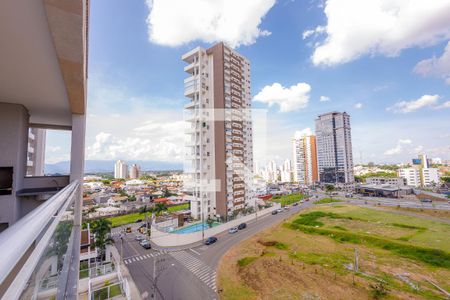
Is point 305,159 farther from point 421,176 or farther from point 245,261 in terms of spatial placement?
point 245,261

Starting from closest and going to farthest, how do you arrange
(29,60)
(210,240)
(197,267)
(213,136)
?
(29,60), (197,267), (210,240), (213,136)

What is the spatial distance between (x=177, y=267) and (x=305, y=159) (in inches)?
1993

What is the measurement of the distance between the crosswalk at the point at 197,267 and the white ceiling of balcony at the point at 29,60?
941 cm

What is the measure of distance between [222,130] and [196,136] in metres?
2.39

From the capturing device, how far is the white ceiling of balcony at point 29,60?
161cm

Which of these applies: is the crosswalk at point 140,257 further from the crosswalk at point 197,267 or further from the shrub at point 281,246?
the shrub at point 281,246

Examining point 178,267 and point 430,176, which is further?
point 430,176

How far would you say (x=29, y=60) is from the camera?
2238 millimetres

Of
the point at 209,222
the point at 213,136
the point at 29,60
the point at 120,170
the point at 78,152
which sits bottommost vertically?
the point at 209,222

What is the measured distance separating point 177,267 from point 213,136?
11.2 m

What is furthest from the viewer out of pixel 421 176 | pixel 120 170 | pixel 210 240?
pixel 120 170

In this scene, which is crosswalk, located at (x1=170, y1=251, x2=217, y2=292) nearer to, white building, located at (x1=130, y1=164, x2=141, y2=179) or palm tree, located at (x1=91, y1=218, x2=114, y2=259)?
palm tree, located at (x1=91, y1=218, x2=114, y2=259)

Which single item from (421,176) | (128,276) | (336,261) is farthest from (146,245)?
(421,176)

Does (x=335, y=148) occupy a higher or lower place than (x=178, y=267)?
higher
